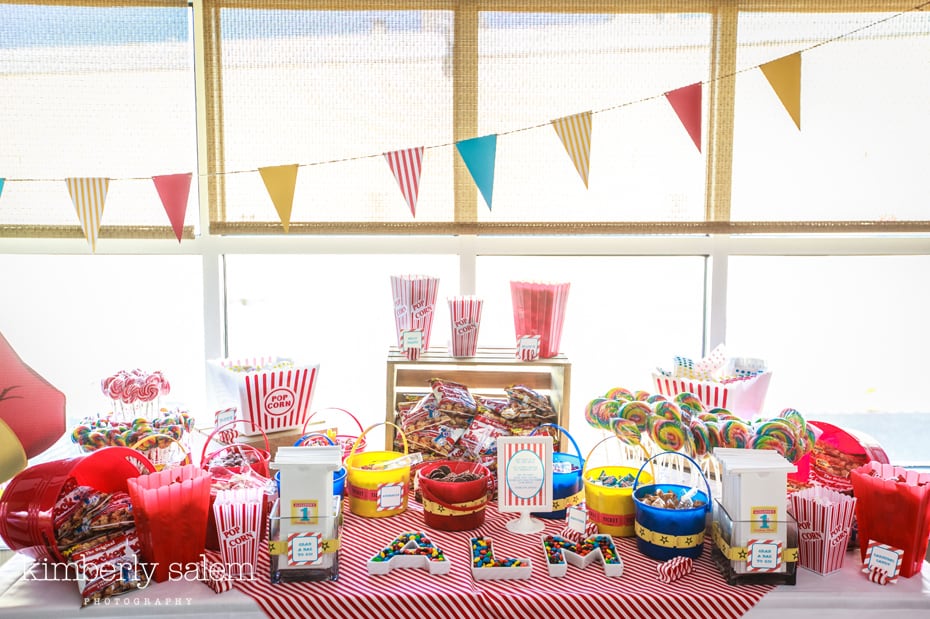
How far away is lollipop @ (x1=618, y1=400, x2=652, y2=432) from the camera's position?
1933mm

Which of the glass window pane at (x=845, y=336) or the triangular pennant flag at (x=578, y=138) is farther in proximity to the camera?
the glass window pane at (x=845, y=336)

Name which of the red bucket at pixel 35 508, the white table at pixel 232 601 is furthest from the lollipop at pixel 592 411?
the red bucket at pixel 35 508

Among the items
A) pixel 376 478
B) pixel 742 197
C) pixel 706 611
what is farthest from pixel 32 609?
pixel 742 197

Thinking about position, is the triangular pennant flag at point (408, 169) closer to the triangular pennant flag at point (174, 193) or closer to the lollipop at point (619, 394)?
the triangular pennant flag at point (174, 193)

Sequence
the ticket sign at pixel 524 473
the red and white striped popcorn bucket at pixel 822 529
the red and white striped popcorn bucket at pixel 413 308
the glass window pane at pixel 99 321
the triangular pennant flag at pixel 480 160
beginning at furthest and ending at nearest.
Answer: the glass window pane at pixel 99 321, the triangular pennant flag at pixel 480 160, the red and white striped popcorn bucket at pixel 413 308, the ticket sign at pixel 524 473, the red and white striped popcorn bucket at pixel 822 529

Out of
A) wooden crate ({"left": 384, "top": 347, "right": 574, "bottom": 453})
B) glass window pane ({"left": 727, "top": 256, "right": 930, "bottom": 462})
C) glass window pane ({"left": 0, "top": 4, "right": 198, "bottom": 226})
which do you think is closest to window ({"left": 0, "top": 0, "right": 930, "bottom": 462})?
glass window pane ({"left": 0, "top": 4, "right": 198, "bottom": 226})

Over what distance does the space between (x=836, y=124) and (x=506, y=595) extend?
6.75 ft

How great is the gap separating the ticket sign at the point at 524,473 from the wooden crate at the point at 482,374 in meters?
0.36

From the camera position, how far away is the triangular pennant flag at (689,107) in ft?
7.18

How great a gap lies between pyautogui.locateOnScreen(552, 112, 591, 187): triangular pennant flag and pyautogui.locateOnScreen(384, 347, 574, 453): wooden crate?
64cm

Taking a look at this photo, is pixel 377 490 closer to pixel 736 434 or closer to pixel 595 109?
pixel 736 434

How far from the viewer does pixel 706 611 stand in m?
1.56

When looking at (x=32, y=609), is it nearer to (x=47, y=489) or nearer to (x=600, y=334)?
(x=47, y=489)

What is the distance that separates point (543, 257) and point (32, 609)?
1.97m
